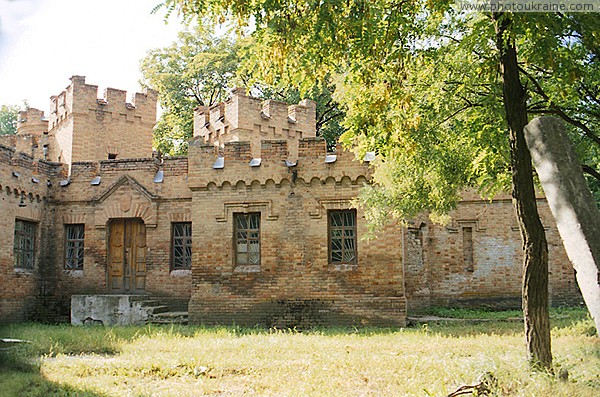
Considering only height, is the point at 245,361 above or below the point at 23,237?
below

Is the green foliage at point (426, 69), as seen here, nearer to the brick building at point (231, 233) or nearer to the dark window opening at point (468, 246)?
the brick building at point (231, 233)

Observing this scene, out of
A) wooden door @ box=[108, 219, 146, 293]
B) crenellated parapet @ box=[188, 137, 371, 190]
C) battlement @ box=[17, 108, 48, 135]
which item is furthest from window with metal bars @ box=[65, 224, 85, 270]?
battlement @ box=[17, 108, 48, 135]

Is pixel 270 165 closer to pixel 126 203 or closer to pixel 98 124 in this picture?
pixel 126 203

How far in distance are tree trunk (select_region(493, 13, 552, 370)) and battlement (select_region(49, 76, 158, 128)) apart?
17798 mm

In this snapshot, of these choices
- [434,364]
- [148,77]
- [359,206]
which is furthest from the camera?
[148,77]

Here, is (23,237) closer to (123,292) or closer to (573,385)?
(123,292)

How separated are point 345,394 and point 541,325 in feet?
8.47

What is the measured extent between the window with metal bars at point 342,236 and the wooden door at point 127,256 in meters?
5.97

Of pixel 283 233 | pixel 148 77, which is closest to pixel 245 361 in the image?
pixel 283 233

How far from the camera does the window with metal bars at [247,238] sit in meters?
15.5

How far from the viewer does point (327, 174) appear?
1495 cm

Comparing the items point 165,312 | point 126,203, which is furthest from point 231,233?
point 126,203

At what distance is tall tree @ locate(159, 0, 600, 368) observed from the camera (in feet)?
25.2

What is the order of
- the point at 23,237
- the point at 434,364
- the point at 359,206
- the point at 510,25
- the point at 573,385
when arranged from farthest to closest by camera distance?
the point at 23,237 → the point at 359,206 → the point at 434,364 → the point at 510,25 → the point at 573,385
